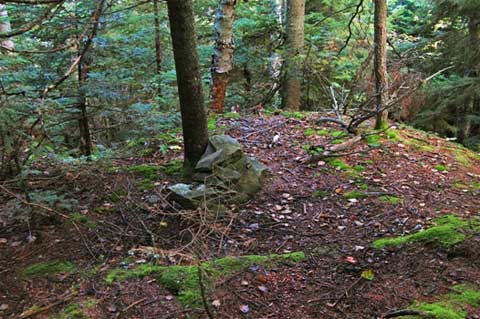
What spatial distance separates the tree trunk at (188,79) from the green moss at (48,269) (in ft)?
6.69

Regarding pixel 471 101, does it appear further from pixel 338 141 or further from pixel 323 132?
pixel 338 141

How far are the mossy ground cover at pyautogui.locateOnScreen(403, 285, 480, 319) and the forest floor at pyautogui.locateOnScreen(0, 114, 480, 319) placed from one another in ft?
0.04

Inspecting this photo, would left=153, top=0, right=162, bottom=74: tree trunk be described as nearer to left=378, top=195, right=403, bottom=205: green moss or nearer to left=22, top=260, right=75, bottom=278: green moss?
left=378, top=195, right=403, bottom=205: green moss

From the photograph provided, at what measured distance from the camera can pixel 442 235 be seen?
362 cm

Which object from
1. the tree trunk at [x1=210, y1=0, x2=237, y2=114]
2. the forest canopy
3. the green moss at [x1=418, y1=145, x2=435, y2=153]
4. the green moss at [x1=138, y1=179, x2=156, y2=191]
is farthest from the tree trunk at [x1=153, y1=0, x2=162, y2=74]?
the green moss at [x1=418, y1=145, x2=435, y2=153]


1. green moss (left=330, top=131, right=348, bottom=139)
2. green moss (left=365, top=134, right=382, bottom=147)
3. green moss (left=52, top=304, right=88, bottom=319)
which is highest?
green moss (left=330, top=131, right=348, bottom=139)

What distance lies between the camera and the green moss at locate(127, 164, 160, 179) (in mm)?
5480

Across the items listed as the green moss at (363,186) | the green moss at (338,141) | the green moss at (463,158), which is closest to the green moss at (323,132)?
the green moss at (338,141)

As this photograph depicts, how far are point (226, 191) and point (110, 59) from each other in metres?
4.70

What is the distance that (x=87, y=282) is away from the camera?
130 inches

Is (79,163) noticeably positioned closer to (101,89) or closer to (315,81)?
(101,89)

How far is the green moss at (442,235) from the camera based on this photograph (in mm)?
3537

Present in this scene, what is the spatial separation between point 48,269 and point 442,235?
3633 millimetres

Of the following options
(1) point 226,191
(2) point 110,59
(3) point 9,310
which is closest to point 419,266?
(1) point 226,191
